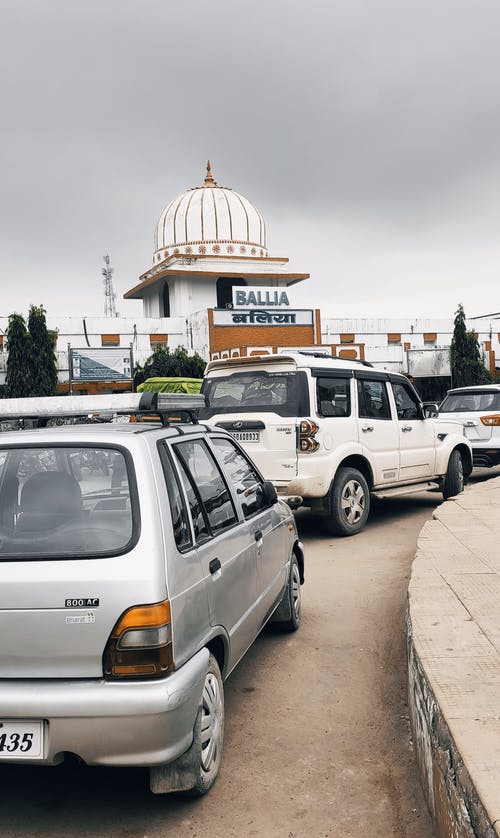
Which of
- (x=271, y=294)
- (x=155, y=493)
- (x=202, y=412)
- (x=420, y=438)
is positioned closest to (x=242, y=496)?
(x=155, y=493)

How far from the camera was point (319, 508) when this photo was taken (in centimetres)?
896

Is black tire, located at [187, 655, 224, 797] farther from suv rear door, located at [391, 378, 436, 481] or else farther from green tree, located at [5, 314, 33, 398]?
green tree, located at [5, 314, 33, 398]

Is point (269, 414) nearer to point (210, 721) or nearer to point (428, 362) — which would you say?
point (210, 721)

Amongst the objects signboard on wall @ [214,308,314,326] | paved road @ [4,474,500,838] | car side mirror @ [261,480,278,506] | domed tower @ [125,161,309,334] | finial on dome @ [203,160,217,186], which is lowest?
paved road @ [4,474,500,838]

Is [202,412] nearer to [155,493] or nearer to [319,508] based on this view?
[319,508]

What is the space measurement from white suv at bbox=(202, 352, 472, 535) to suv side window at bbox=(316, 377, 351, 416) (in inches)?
0.5

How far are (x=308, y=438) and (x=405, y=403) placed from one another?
8.17 ft

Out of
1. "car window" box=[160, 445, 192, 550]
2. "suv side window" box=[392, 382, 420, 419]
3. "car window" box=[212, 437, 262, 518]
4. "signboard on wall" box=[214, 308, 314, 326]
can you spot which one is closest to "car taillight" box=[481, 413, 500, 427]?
"suv side window" box=[392, 382, 420, 419]

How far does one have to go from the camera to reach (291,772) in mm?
3533

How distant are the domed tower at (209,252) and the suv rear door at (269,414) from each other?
33.8m

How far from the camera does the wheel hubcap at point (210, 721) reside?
10.7ft

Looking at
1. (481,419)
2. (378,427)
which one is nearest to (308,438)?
(378,427)

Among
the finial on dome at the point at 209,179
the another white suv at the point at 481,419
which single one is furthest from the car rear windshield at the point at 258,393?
the finial on dome at the point at 209,179

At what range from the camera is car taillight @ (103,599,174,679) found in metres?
2.91
